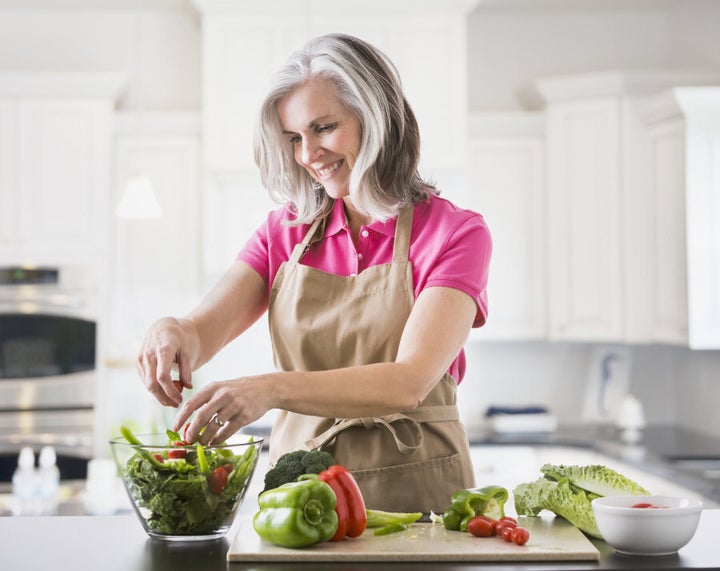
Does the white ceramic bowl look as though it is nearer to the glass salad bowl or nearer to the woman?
the woman

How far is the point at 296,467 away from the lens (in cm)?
147

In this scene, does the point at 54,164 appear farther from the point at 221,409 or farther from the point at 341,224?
the point at 221,409

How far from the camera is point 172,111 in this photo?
4.86 metres

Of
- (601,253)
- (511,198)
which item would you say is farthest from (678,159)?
(511,198)

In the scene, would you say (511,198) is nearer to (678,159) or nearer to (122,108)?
(678,159)

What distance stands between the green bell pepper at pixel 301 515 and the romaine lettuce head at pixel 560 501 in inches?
13.6

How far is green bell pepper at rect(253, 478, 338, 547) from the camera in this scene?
4.37 feet

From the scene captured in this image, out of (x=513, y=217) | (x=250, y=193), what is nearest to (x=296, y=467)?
(x=250, y=193)

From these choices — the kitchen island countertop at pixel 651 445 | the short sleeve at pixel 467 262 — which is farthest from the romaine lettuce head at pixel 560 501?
the kitchen island countertop at pixel 651 445

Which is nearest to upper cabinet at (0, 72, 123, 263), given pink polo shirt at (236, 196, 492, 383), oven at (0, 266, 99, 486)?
oven at (0, 266, 99, 486)

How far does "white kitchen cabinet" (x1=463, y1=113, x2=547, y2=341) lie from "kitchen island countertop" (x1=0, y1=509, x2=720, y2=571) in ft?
10.0

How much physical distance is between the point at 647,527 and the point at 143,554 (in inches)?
27.2

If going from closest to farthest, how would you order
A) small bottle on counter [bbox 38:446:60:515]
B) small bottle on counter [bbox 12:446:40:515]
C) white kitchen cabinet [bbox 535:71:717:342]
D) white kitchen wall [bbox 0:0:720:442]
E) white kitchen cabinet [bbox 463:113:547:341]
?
1. small bottle on counter [bbox 12:446:40:515]
2. small bottle on counter [bbox 38:446:60:515]
3. white kitchen cabinet [bbox 535:71:717:342]
4. white kitchen cabinet [bbox 463:113:547:341]
5. white kitchen wall [bbox 0:0:720:442]

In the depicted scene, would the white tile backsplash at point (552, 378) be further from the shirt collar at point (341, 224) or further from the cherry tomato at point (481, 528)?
the cherry tomato at point (481, 528)
